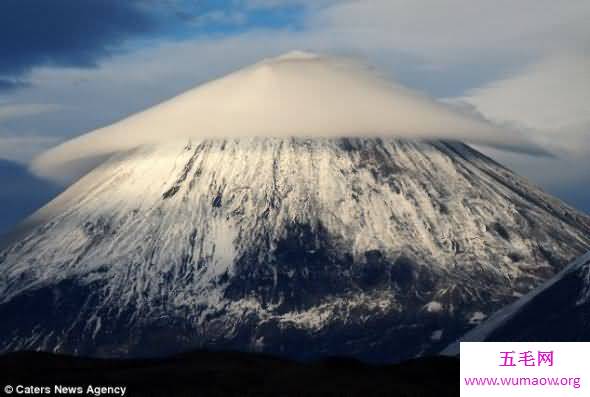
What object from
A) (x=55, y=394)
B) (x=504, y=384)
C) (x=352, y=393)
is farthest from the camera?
(x=352, y=393)

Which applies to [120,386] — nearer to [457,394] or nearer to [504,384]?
[457,394]

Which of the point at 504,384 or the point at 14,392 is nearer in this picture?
the point at 504,384

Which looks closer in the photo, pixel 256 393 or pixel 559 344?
pixel 559 344

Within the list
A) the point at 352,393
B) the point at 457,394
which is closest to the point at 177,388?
the point at 352,393

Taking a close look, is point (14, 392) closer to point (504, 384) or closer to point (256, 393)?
point (256, 393)

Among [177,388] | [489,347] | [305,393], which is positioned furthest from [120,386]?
[489,347]

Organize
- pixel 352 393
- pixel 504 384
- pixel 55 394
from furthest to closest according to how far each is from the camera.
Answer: pixel 352 393 → pixel 55 394 → pixel 504 384

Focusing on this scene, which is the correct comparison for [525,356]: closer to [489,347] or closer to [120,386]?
[489,347]
